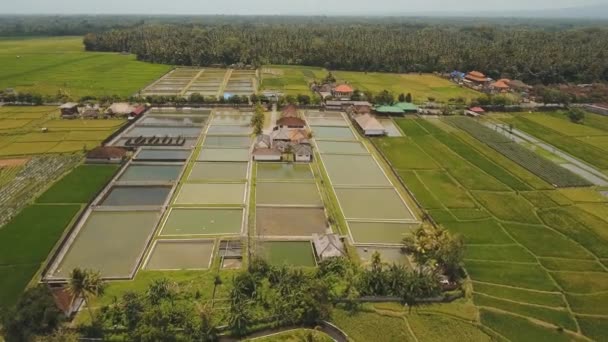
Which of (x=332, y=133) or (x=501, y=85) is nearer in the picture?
(x=332, y=133)

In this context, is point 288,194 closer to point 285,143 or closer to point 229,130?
point 285,143

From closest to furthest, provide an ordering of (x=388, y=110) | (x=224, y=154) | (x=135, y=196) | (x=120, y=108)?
(x=135, y=196) < (x=224, y=154) < (x=120, y=108) < (x=388, y=110)

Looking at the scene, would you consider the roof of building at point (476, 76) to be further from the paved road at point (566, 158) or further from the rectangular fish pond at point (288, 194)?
the rectangular fish pond at point (288, 194)

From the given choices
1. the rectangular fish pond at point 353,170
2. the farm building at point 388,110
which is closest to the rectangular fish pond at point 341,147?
the rectangular fish pond at point 353,170

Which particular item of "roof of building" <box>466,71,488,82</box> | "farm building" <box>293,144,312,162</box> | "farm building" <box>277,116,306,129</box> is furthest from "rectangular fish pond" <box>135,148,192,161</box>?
"roof of building" <box>466,71,488,82</box>

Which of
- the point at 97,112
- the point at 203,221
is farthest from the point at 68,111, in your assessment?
the point at 203,221

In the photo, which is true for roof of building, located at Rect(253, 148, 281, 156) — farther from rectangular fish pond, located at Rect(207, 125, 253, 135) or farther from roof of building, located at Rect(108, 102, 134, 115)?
roof of building, located at Rect(108, 102, 134, 115)
